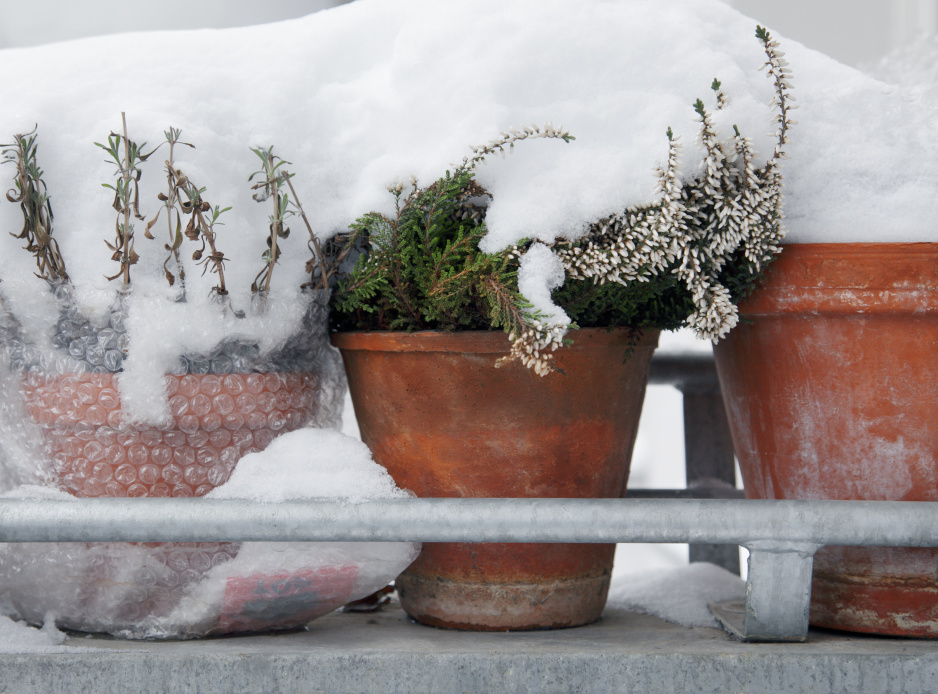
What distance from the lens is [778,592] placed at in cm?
75

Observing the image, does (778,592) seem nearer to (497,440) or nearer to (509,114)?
(497,440)

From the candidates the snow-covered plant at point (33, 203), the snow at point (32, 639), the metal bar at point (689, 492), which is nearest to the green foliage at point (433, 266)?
the snow-covered plant at point (33, 203)

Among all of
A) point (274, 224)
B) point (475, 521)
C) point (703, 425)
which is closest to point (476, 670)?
point (475, 521)

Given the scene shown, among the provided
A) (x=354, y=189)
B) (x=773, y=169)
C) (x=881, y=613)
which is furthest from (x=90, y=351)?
(x=881, y=613)

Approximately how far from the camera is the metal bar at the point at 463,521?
703 mm

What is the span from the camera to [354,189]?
0.87 metres

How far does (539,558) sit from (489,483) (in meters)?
0.11

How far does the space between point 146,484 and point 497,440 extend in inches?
15.0

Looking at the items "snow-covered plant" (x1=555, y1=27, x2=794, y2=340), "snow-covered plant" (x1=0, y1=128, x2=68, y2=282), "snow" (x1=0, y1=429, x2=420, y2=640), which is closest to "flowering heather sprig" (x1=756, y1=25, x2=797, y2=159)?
"snow-covered plant" (x1=555, y1=27, x2=794, y2=340)

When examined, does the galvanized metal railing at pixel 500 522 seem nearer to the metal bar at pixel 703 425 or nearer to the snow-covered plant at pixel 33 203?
the snow-covered plant at pixel 33 203

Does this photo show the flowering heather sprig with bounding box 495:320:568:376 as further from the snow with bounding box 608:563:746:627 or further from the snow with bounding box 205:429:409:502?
the snow with bounding box 608:563:746:627

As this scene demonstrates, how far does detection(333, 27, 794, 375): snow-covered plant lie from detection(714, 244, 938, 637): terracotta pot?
2.8 inches

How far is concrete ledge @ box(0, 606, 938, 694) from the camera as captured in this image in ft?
2.28

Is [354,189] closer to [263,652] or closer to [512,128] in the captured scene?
[512,128]
